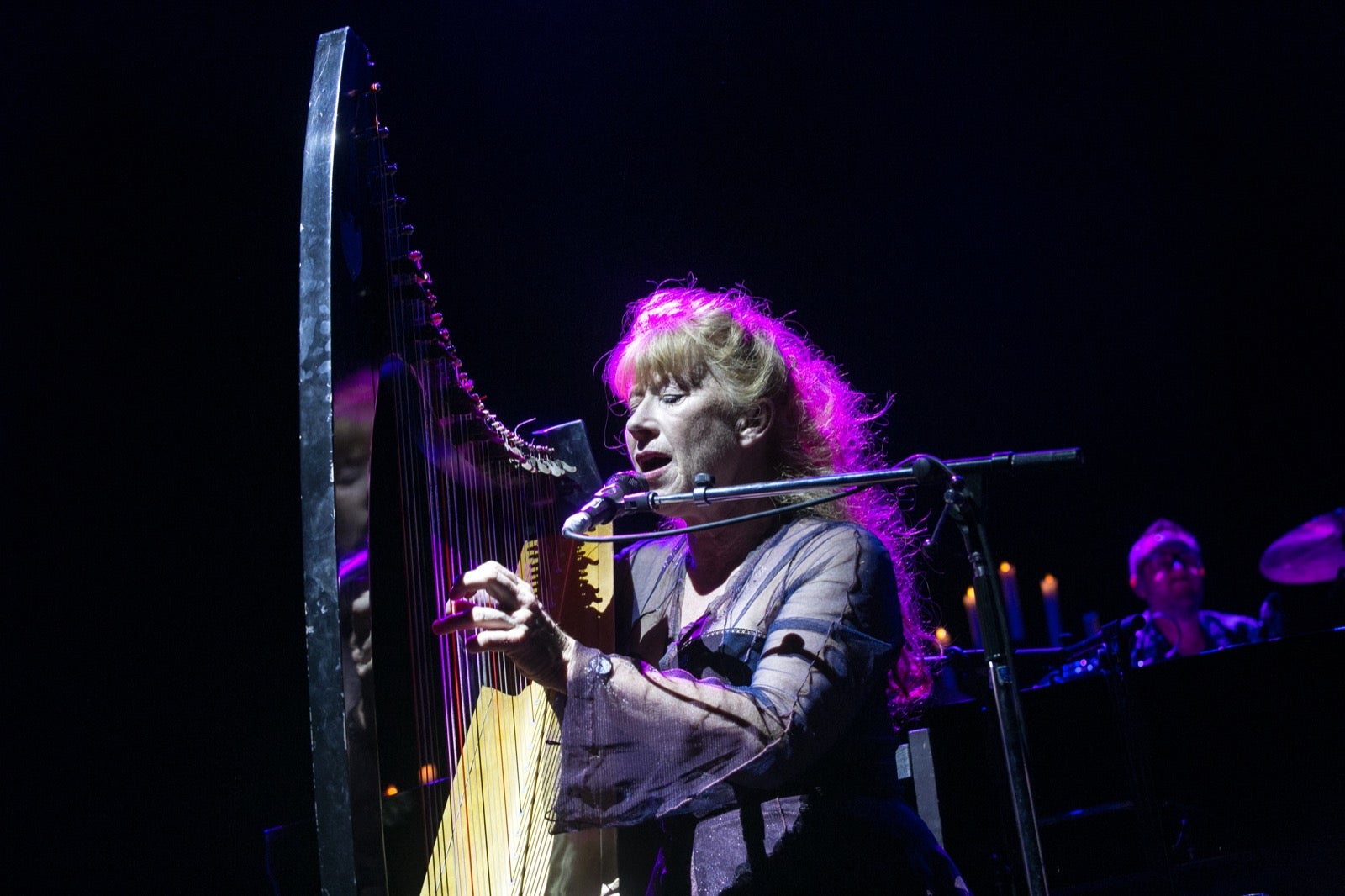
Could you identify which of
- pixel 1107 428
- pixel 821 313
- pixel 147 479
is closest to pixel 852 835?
pixel 147 479

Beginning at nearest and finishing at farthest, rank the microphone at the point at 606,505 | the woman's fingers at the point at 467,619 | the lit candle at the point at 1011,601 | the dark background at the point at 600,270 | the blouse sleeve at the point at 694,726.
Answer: the woman's fingers at the point at 467,619 < the blouse sleeve at the point at 694,726 < the microphone at the point at 606,505 < the dark background at the point at 600,270 < the lit candle at the point at 1011,601

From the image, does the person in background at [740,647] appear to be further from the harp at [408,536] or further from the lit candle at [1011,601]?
the lit candle at [1011,601]

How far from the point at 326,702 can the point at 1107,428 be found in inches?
225

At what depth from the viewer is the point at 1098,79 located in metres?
4.48

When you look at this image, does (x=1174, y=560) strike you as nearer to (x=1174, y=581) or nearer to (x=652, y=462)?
(x=1174, y=581)

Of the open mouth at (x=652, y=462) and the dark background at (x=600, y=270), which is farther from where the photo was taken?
the dark background at (x=600, y=270)

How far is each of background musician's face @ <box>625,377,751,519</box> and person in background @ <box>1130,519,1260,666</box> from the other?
365 cm

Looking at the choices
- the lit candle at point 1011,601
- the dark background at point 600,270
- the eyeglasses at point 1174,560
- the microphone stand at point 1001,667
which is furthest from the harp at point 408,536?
the eyeglasses at point 1174,560

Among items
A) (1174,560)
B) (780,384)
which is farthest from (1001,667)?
(1174,560)

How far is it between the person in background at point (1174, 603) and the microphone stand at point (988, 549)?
155 inches

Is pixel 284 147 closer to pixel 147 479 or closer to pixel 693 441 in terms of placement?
pixel 147 479

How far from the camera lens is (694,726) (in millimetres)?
1226

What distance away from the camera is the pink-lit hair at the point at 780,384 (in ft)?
6.28

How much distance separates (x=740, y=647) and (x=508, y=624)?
550mm
